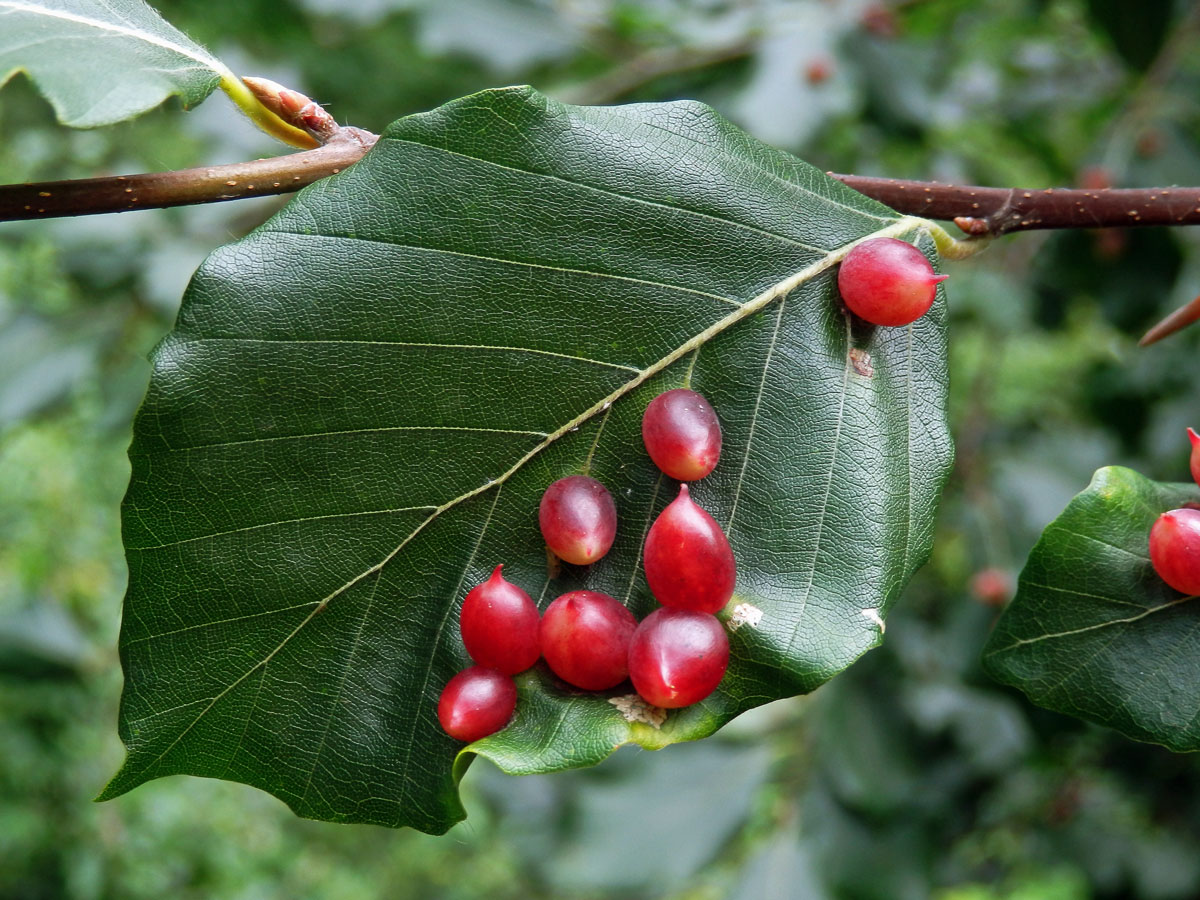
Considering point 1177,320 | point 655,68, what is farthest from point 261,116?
point 655,68

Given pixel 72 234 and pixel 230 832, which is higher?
pixel 72 234

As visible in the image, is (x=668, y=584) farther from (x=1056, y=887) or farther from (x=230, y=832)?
(x=230, y=832)

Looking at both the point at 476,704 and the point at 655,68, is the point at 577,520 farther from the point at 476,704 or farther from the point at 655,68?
the point at 655,68

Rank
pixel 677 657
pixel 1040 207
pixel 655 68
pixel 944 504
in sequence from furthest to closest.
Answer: pixel 944 504 < pixel 655 68 < pixel 1040 207 < pixel 677 657

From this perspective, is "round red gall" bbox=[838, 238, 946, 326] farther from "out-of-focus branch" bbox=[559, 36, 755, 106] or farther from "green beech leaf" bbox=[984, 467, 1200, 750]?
"out-of-focus branch" bbox=[559, 36, 755, 106]

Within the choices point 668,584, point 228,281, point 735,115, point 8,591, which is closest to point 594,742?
point 668,584

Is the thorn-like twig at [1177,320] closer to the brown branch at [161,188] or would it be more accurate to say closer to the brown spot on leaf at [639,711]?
the brown spot on leaf at [639,711]
